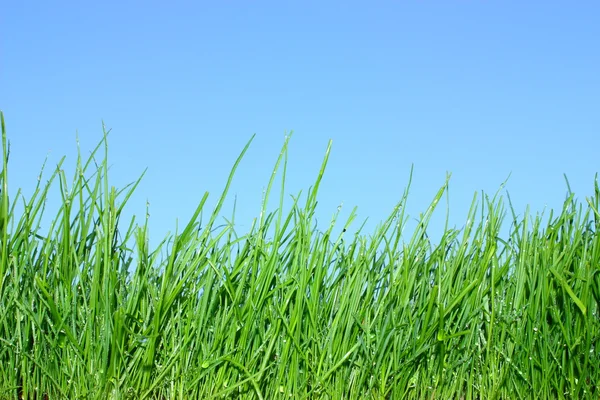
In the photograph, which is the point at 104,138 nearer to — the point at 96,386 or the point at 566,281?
the point at 96,386

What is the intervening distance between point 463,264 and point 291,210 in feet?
2.06

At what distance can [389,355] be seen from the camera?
2146mm

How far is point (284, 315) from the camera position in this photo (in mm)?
2121

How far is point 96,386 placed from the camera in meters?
2.02

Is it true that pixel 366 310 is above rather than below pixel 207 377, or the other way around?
above

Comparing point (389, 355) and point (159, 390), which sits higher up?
point (389, 355)

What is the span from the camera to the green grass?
81.0 inches

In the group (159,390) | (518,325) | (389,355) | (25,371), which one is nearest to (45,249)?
(25,371)

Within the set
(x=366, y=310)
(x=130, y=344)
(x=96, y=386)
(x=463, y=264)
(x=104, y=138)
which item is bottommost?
(x=96, y=386)

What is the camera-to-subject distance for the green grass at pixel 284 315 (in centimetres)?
206

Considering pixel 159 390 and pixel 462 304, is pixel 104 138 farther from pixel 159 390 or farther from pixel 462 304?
pixel 462 304

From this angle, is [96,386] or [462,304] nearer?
[96,386]

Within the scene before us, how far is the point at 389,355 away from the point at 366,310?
17 centimetres

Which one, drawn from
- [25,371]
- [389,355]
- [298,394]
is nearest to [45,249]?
[25,371]
